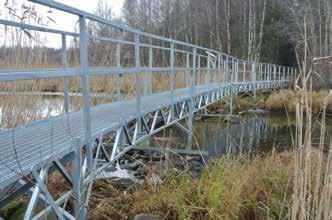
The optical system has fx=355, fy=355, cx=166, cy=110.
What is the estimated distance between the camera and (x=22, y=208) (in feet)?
9.53

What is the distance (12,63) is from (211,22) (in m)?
16.7

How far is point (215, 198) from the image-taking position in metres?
2.62

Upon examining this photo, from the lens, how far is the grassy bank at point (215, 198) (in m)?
2.63

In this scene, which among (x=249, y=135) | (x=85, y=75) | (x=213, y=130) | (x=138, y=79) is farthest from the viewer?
(x=213, y=130)

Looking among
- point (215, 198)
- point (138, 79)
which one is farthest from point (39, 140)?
point (138, 79)

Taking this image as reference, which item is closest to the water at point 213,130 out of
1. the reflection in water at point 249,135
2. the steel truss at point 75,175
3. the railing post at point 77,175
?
the reflection in water at point 249,135

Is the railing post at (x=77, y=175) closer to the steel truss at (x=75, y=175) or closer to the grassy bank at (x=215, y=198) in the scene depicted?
the steel truss at (x=75, y=175)

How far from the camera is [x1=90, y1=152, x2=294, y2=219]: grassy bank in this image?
2.63 meters

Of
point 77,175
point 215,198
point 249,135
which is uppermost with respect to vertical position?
point 77,175

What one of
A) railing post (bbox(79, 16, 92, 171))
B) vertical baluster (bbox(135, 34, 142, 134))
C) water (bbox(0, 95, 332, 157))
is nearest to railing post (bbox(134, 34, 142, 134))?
vertical baluster (bbox(135, 34, 142, 134))

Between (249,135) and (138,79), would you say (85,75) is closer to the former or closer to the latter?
(138,79)

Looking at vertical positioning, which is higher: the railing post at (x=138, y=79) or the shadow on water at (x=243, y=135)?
the railing post at (x=138, y=79)

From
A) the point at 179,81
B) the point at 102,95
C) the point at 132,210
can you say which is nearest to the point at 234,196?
the point at 132,210

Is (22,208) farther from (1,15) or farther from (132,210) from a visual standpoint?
(1,15)
